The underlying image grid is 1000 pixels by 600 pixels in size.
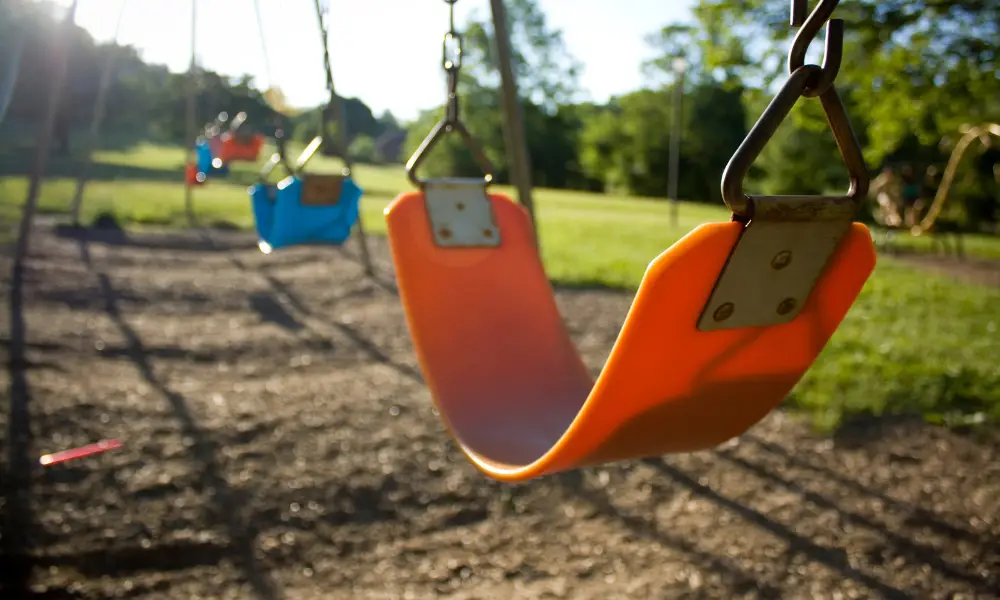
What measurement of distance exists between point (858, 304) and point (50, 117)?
4828mm

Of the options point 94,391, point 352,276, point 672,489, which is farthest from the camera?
point 352,276

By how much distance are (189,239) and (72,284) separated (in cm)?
246

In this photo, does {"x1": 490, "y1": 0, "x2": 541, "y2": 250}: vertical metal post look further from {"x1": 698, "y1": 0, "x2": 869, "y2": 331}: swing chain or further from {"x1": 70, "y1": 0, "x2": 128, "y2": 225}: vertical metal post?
{"x1": 70, "y1": 0, "x2": 128, "y2": 225}: vertical metal post

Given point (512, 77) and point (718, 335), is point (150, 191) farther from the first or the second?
point (718, 335)

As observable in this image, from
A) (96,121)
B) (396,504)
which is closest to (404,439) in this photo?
(396,504)

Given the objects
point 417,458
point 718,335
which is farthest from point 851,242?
point 417,458

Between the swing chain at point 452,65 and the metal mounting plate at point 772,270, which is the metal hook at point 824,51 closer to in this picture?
the metal mounting plate at point 772,270

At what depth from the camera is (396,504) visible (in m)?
2.21

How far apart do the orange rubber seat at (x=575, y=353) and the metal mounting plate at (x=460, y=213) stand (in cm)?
2

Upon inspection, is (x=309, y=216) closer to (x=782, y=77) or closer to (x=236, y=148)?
(x=782, y=77)

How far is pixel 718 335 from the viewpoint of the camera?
37.9 inches

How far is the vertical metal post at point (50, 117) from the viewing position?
11.8 feet

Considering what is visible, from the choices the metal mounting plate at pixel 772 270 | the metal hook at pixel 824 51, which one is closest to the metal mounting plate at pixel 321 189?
the metal mounting plate at pixel 772 270

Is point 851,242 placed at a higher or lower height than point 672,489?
higher
